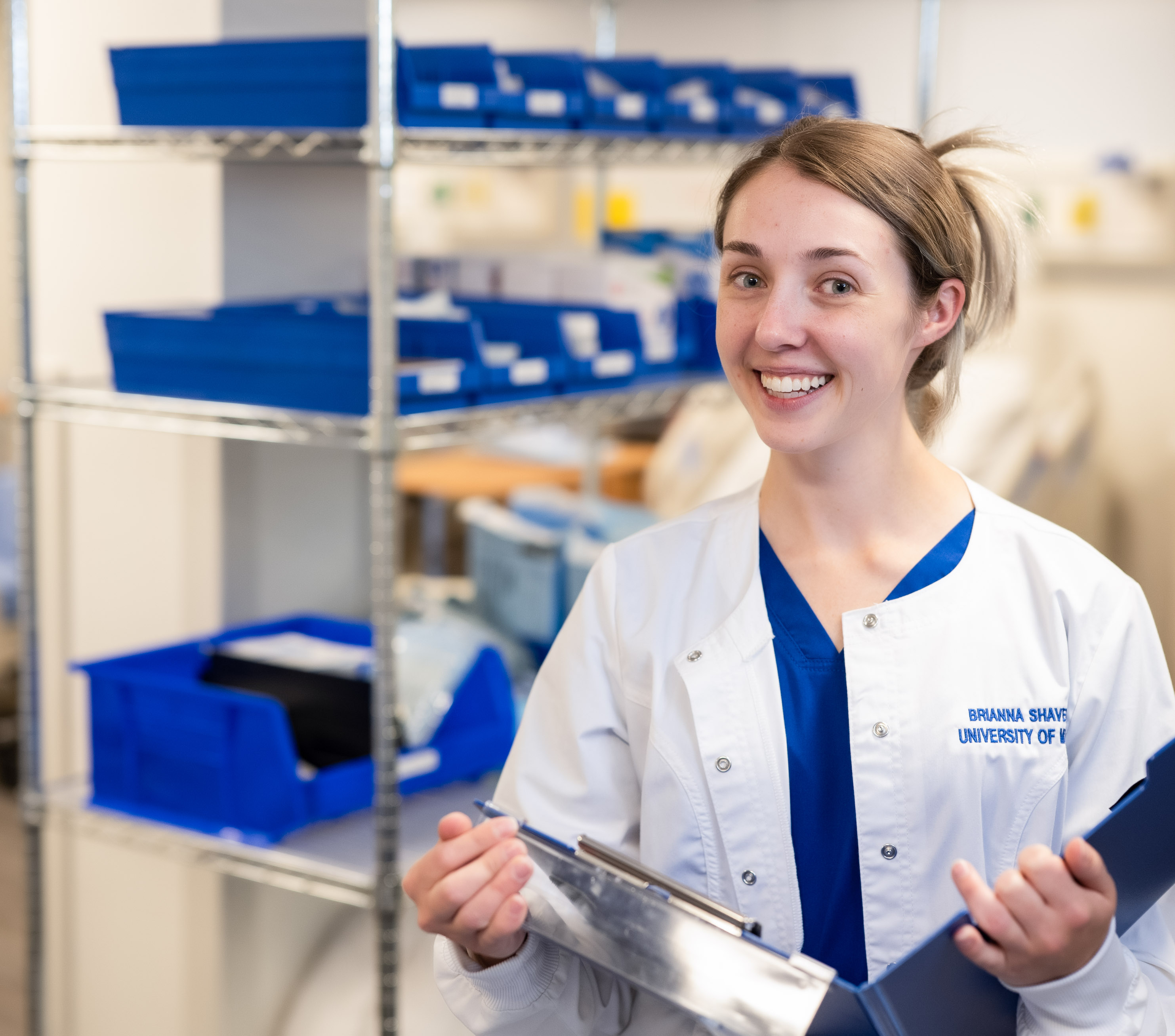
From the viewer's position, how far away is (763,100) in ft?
8.56

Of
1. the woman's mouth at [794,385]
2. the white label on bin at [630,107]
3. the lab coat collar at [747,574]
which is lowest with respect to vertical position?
the lab coat collar at [747,574]

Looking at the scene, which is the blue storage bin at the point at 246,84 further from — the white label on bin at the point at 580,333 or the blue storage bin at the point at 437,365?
the white label on bin at the point at 580,333

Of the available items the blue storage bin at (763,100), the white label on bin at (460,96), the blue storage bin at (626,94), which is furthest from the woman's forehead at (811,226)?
the blue storage bin at (763,100)

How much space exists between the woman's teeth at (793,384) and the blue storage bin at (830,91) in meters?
1.71

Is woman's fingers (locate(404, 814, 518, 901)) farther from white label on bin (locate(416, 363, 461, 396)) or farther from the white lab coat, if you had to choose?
white label on bin (locate(416, 363, 461, 396))

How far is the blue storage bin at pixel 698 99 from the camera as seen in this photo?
235 cm

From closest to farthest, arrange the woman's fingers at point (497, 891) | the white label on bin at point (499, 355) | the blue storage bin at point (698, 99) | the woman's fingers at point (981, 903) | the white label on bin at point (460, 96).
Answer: the woman's fingers at point (981, 903) → the woman's fingers at point (497, 891) → the white label on bin at point (460, 96) → the white label on bin at point (499, 355) → the blue storage bin at point (698, 99)

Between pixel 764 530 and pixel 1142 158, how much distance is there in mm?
3218

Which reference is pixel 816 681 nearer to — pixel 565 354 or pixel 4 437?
pixel 565 354

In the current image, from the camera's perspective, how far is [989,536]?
121 centimetres

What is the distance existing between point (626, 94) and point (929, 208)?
119 cm

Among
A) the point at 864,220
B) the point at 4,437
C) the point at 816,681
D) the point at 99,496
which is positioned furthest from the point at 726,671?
the point at 4,437

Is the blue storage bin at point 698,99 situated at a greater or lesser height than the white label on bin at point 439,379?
greater

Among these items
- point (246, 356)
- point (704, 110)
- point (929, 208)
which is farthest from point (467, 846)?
point (704, 110)
